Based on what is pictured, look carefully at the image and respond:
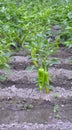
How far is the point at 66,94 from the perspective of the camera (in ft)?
11.0

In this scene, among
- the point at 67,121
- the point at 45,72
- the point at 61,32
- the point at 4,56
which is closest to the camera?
the point at 67,121

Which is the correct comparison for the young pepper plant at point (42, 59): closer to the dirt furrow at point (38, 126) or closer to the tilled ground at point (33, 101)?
the tilled ground at point (33, 101)

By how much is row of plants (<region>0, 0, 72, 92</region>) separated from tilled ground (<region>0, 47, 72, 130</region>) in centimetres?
15

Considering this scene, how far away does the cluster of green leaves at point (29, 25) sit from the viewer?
160 inches

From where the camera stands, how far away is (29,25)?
462 centimetres

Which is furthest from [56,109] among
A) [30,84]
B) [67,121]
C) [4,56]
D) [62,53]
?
[62,53]

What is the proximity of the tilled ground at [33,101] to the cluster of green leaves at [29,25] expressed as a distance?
314 millimetres

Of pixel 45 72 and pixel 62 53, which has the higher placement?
pixel 45 72

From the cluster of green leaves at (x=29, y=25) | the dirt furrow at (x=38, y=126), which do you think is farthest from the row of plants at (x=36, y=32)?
the dirt furrow at (x=38, y=126)

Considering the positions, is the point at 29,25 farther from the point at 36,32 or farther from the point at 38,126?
the point at 38,126

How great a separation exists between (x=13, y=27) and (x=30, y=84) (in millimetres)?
1288

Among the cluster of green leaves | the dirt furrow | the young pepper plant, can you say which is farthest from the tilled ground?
the cluster of green leaves

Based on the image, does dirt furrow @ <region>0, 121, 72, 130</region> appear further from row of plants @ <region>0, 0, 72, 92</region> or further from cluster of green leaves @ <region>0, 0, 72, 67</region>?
cluster of green leaves @ <region>0, 0, 72, 67</region>

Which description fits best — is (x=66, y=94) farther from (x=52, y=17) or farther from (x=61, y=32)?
(x=52, y=17)
